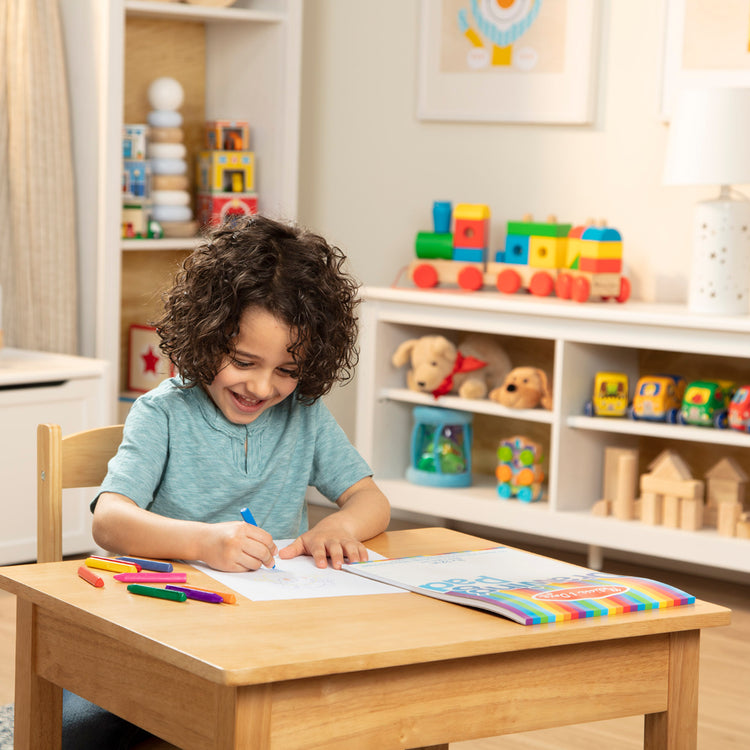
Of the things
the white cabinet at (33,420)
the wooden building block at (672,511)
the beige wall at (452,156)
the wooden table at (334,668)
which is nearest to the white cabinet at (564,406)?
the wooden building block at (672,511)

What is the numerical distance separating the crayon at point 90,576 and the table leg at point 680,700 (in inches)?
20.5

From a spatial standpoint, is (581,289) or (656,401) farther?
(581,289)

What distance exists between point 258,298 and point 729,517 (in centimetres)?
176

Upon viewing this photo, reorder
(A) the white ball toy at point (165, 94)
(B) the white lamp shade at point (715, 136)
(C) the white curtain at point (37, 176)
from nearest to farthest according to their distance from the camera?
(B) the white lamp shade at point (715, 136) < (C) the white curtain at point (37, 176) < (A) the white ball toy at point (165, 94)

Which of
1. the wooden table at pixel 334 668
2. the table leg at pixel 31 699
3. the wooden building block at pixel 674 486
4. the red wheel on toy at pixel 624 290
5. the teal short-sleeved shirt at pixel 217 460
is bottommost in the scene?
the wooden building block at pixel 674 486

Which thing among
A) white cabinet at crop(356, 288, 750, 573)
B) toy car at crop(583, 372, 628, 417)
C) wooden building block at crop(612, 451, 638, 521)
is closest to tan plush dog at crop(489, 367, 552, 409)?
white cabinet at crop(356, 288, 750, 573)

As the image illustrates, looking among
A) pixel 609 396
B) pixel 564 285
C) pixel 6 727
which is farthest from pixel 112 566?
pixel 564 285

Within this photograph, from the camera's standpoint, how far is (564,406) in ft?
9.86

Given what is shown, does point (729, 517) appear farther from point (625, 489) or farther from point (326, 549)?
point (326, 549)

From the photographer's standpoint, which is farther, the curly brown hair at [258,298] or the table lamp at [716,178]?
the table lamp at [716,178]

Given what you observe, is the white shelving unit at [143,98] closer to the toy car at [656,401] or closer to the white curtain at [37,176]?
the white curtain at [37,176]

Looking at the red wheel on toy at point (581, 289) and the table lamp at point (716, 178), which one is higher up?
the table lamp at point (716, 178)

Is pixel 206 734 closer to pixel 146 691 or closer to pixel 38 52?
pixel 146 691

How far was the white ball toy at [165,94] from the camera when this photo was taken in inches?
138
